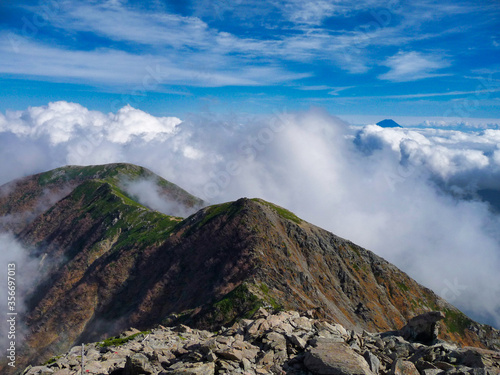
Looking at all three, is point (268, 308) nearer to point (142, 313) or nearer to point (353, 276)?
point (142, 313)

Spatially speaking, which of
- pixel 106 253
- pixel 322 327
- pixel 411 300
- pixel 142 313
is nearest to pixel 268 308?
pixel 322 327

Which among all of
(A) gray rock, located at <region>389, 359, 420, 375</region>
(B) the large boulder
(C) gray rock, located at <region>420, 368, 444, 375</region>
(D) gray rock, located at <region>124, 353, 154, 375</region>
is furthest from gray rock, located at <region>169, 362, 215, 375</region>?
(B) the large boulder

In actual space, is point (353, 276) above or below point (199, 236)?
above

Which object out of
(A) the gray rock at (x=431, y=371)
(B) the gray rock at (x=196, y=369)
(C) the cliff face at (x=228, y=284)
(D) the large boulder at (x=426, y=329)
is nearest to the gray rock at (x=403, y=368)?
(A) the gray rock at (x=431, y=371)

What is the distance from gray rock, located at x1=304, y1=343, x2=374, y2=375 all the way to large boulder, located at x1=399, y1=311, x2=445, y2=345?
58.9 feet

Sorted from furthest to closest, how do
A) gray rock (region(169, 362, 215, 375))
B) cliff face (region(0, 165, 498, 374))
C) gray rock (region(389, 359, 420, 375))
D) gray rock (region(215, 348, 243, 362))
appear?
cliff face (region(0, 165, 498, 374))
gray rock (region(215, 348, 243, 362))
gray rock (region(169, 362, 215, 375))
gray rock (region(389, 359, 420, 375))

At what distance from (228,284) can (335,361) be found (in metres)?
85.5

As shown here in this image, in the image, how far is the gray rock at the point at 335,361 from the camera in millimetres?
31766

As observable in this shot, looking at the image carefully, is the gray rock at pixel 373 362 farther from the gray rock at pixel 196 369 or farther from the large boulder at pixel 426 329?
the large boulder at pixel 426 329

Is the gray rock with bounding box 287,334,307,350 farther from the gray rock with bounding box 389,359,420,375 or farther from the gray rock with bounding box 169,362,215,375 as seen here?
the gray rock with bounding box 169,362,215,375

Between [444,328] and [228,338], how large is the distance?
163 m

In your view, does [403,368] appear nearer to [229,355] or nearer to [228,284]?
[229,355]

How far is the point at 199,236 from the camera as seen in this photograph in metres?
160

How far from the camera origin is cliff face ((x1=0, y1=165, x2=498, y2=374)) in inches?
4518
